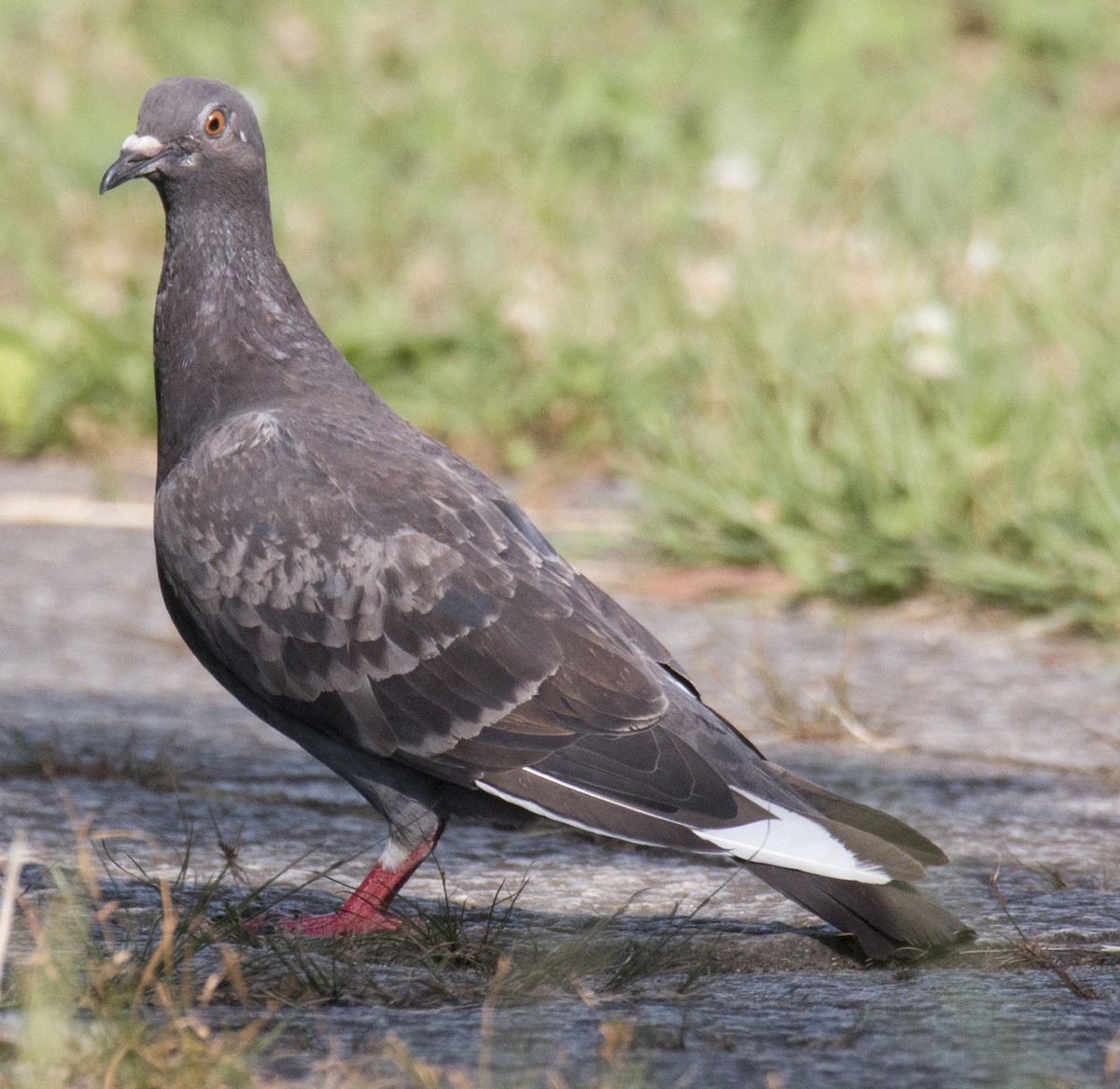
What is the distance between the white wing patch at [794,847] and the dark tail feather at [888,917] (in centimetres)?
→ 2

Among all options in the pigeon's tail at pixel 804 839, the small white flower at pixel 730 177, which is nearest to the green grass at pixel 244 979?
the pigeon's tail at pixel 804 839

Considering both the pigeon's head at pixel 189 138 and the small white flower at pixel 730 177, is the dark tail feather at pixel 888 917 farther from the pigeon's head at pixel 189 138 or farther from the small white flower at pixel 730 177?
the small white flower at pixel 730 177

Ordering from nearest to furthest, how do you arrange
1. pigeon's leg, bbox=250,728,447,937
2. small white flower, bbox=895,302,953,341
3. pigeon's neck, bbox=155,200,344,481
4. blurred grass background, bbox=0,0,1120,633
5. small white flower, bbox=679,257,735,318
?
pigeon's leg, bbox=250,728,447,937 → pigeon's neck, bbox=155,200,344,481 → blurred grass background, bbox=0,0,1120,633 → small white flower, bbox=895,302,953,341 → small white flower, bbox=679,257,735,318

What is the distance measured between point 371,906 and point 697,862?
639 millimetres

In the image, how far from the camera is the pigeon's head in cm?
333

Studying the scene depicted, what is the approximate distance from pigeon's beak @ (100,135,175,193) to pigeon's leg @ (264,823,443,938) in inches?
52.2

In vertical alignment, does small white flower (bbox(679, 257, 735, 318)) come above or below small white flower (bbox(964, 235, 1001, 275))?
below

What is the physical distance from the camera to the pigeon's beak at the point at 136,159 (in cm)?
325

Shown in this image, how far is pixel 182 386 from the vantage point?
3219 mm

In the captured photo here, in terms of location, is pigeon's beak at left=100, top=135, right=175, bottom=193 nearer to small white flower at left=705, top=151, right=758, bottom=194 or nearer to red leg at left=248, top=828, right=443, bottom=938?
red leg at left=248, top=828, right=443, bottom=938

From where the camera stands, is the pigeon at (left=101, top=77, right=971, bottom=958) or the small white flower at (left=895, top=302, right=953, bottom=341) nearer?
the pigeon at (left=101, top=77, right=971, bottom=958)

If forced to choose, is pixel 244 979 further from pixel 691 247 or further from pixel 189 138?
pixel 691 247

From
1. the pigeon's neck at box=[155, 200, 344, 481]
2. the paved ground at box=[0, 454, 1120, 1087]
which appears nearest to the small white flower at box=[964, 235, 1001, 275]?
the paved ground at box=[0, 454, 1120, 1087]

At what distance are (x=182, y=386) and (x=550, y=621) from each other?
0.88m
